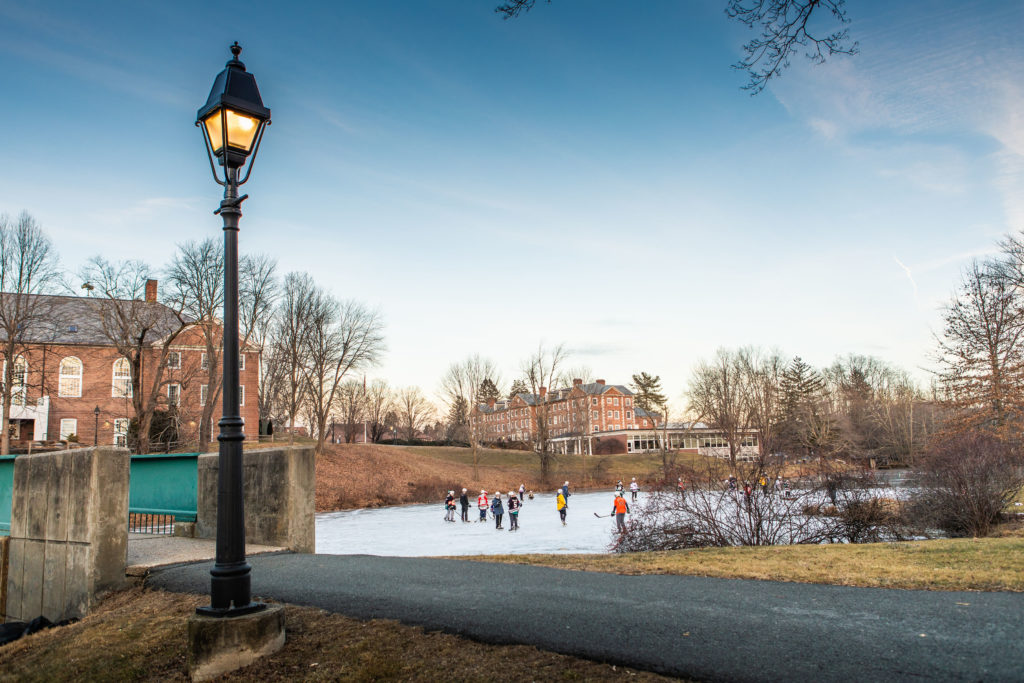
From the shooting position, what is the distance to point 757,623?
227 inches

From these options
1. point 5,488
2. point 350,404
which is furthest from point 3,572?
point 350,404

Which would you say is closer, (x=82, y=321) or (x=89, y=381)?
(x=89, y=381)

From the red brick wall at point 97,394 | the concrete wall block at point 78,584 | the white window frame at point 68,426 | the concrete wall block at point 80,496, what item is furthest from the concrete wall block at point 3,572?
the white window frame at point 68,426

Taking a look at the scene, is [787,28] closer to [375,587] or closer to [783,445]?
[375,587]

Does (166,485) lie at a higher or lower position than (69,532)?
higher

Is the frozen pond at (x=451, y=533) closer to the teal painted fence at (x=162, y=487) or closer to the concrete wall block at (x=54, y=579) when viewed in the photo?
the teal painted fence at (x=162, y=487)

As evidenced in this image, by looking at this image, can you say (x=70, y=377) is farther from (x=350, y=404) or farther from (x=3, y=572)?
(x=3, y=572)

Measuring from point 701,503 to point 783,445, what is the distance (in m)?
2.38

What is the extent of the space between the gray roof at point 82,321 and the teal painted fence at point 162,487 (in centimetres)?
3186

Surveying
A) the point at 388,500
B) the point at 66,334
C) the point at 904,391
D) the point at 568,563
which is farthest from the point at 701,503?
the point at 904,391

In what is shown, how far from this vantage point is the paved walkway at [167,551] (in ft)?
30.5

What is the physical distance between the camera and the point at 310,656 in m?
5.25

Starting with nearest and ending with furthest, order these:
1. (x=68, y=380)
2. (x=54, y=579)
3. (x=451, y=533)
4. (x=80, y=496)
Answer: (x=80, y=496)
(x=54, y=579)
(x=451, y=533)
(x=68, y=380)

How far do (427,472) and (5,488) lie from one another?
132 feet
